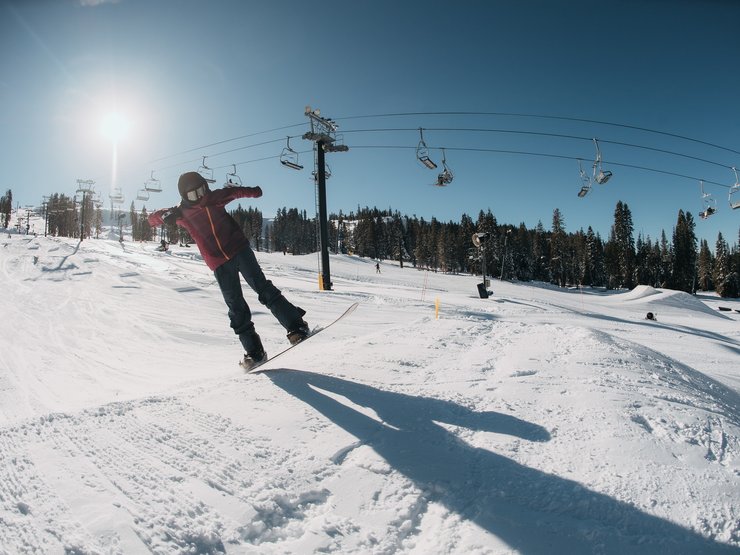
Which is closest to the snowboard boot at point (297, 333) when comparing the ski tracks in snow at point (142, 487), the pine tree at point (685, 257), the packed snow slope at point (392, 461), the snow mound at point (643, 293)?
the packed snow slope at point (392, 461)

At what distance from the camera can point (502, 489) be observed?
195 cm

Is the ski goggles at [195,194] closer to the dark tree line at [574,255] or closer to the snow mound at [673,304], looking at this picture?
the snow mound at [673,304]

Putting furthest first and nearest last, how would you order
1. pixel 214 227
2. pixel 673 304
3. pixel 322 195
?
pixel 673 304 → pixel 322 195 → pixel 214 227

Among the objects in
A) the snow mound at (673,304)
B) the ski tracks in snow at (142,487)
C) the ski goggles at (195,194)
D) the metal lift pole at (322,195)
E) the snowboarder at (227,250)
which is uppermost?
the metal lift pole at (322,195)

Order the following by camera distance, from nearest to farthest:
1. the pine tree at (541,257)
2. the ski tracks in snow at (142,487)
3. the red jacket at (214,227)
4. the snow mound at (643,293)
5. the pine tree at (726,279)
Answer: the ski tracks in snow at (142,487) → the red jacket at (214,227) → the snow mound at (643,293) → the pine tree at (726,279) → the pine tree at (541,257)

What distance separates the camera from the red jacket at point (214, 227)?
13.3ft

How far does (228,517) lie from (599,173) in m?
17.3

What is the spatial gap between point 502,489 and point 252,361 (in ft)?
9.64

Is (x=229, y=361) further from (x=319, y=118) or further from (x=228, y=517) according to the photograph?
(x=319, y=118)

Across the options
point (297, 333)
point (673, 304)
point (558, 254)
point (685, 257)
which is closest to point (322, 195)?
point (297, 333)

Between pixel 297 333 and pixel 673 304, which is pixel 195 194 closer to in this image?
pixel 297 333

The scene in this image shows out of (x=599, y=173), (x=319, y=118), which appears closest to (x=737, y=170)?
(x=599, y=173)

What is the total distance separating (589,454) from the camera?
7.25 feet

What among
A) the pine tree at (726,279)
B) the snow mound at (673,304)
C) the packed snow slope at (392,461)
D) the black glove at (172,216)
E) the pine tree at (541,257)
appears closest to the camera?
the packed snow slope at (392,461)
